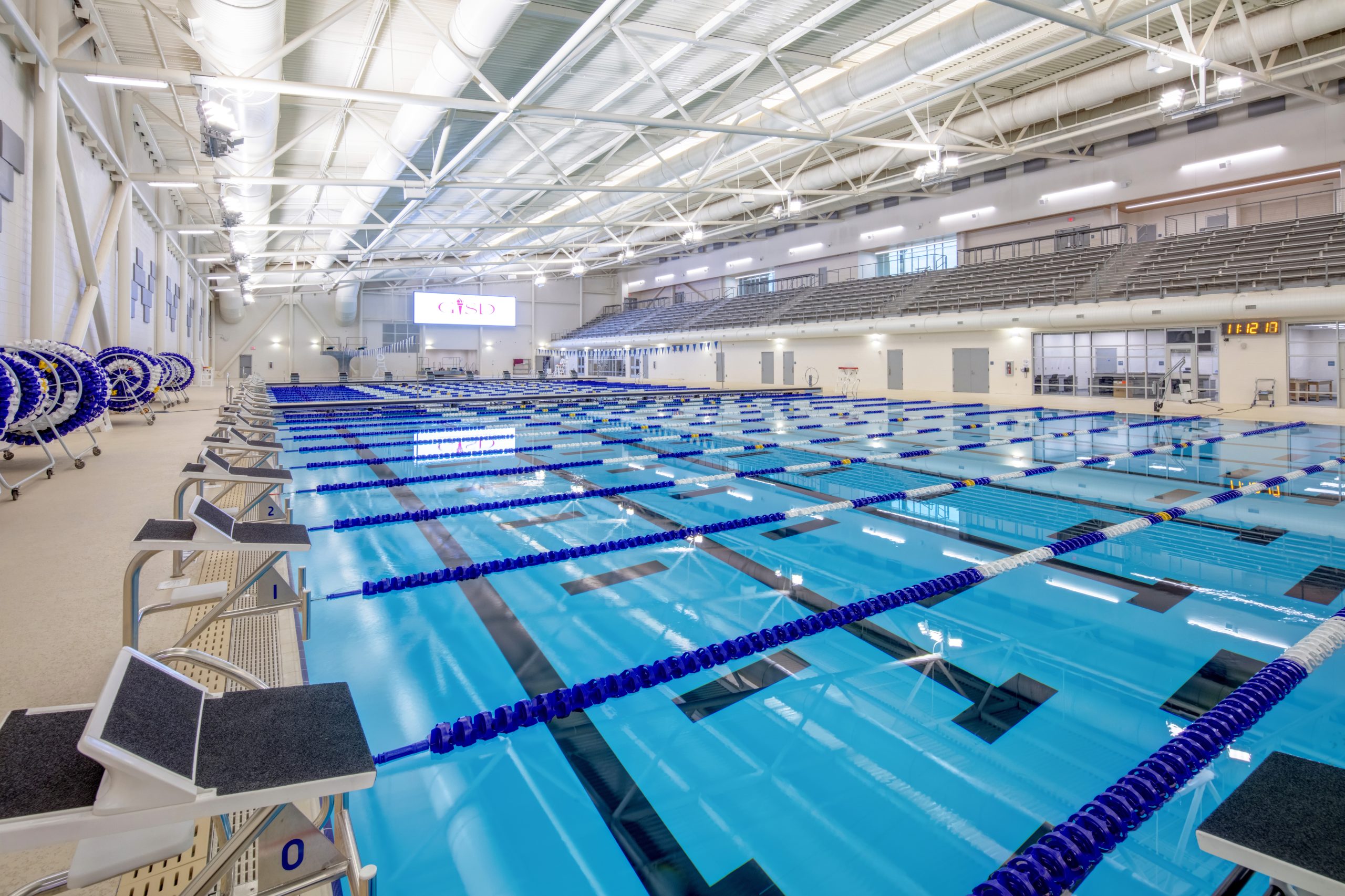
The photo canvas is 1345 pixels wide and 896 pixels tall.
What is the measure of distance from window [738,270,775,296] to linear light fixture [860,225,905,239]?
5.28m

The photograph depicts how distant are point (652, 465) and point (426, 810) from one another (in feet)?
21.3

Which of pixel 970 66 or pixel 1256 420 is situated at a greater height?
pixel 970 66

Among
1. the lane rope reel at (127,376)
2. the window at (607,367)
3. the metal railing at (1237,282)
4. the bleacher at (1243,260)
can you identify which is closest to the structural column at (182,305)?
the lane rope reel at (127,376)

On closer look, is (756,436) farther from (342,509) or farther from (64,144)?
(64,144)

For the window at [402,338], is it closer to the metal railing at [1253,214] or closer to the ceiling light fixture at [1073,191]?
the ceiling light fixture at [1073,191]

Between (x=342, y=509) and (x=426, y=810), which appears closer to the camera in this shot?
(x=426, y=810)

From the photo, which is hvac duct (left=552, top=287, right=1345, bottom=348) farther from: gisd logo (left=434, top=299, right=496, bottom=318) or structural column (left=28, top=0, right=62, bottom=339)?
structural column (left=28, top=0, right=62, bottom=339)

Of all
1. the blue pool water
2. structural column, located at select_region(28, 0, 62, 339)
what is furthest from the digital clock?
structural column, located at select_region(28, 0, 62, 339)

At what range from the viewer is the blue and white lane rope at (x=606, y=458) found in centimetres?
703

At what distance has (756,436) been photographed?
11156mm

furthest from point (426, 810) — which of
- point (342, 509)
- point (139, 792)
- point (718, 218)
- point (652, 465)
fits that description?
point (718, 218)

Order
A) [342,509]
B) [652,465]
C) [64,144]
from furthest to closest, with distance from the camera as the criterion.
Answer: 1. [64,144]
2. [652,465]
3. [342,509]

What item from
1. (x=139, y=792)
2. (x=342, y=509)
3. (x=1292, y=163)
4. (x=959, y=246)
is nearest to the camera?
(x=139, y=792)

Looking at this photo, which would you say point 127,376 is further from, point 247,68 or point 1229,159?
point 1229,159
